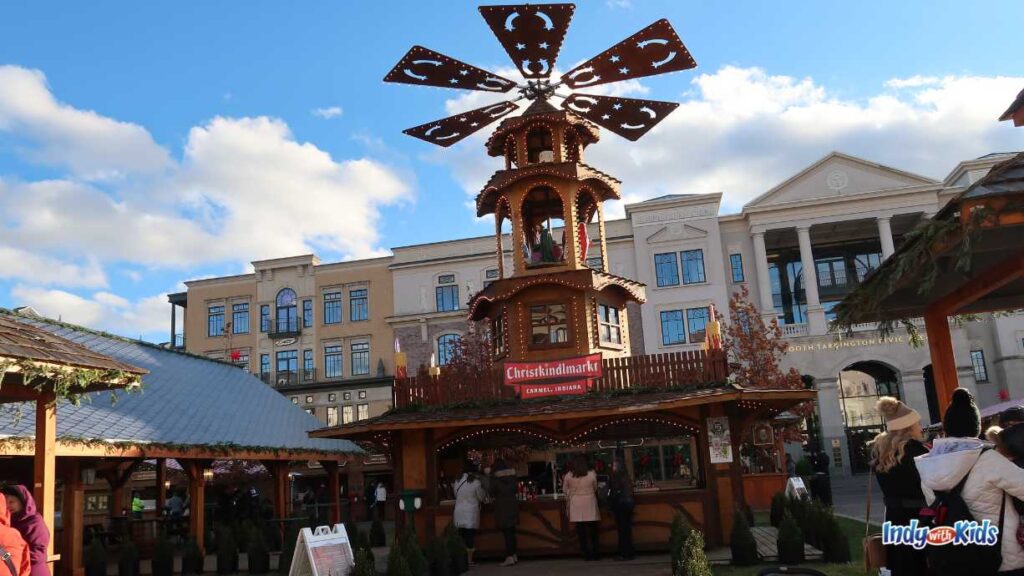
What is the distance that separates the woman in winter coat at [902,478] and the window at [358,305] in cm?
4457

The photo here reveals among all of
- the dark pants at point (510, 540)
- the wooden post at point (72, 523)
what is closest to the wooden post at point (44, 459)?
the wooden post at point (72, 523)

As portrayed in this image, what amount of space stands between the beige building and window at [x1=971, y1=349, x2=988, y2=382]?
1206 inches

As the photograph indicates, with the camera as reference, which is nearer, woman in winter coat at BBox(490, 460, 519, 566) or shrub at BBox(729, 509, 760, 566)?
shrub at BBox(729, 509, 760, 566)

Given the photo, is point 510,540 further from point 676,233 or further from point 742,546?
point 676,233

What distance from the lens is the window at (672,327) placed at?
4441 centimetres

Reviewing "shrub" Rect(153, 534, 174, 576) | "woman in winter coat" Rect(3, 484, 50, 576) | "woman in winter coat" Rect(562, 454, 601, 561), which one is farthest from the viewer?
"shrub" Rect(153, 534, 174, 576)

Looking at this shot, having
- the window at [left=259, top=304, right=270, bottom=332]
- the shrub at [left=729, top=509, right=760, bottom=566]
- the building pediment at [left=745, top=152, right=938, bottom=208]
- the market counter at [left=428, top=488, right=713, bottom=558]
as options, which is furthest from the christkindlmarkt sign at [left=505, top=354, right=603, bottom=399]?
the window at [left=259, top=304, right=270, bottom=332]

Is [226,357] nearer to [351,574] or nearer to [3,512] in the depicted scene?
[351,574]

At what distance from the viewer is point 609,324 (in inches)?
763

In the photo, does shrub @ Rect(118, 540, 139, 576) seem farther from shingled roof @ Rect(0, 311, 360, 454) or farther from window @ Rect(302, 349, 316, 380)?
window @ Rect(302, 349, 316, 380)

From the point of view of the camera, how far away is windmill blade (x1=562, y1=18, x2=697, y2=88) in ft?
59.7

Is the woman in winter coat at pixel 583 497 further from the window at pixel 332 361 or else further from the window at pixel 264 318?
the window at pixel 264 318

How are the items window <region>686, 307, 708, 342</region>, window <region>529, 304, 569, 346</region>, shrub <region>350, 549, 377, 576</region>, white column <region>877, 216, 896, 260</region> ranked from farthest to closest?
window <region>686, 307, 708, 342</region> < white column <region>877, 216, 896, 260</region> < window <region>529, 304, 569, 346</region> < shrub <region>350, 549, 377, 576</region>

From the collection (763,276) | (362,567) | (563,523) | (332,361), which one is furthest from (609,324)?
(332,361)
